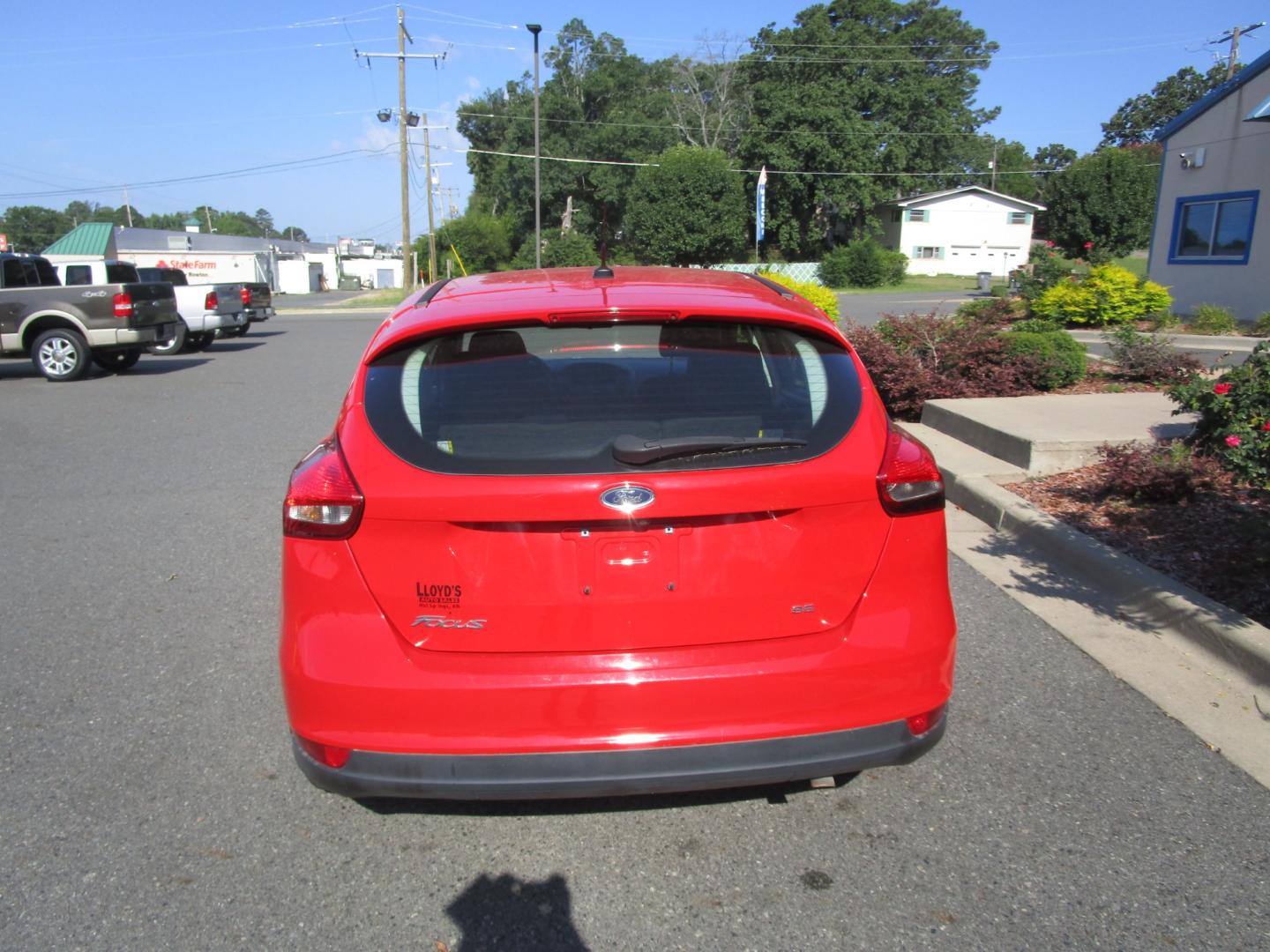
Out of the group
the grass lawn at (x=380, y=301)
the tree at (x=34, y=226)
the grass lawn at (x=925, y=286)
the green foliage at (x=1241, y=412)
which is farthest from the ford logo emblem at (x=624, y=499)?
the tree at (x=34, y=226)

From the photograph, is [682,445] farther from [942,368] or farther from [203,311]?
[203,311]

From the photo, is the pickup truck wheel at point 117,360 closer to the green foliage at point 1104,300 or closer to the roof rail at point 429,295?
the roof rail at point 429,295

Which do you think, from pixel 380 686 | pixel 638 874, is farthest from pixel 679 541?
pixel 638 874

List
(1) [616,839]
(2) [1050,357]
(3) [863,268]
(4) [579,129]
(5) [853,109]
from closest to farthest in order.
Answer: (1) [616,839] < (2) [1050,357] < (3) [863,268] < (5) [853,109] < (4) [579,129]

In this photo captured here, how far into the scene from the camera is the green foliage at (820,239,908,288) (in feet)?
162

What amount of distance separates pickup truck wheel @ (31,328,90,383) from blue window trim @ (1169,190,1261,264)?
21.1 m

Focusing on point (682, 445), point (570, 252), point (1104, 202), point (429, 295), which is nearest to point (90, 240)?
point (570, 252)

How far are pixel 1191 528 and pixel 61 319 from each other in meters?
15.4

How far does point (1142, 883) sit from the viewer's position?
104 inches

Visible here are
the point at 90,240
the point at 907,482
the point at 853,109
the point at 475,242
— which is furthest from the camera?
the point at 475,242

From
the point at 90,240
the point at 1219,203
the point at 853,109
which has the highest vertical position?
the point at 853,109

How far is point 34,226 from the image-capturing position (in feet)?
425

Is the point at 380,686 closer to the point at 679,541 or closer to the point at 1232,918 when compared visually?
the point at 679,541

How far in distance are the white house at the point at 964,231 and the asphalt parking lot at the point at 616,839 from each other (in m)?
63.2
